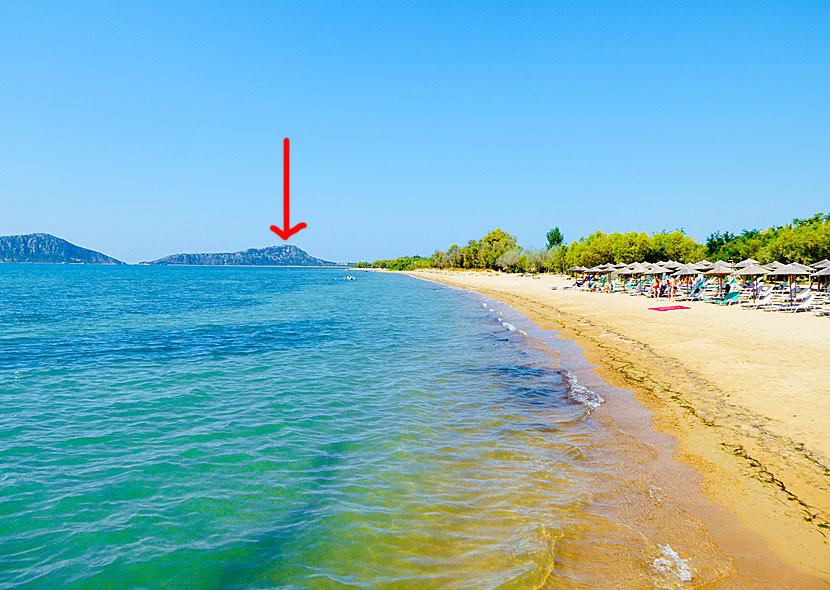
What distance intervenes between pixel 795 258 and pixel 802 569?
4713cm

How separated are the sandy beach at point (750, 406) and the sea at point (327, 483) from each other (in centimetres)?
80

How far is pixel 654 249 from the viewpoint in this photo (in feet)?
192

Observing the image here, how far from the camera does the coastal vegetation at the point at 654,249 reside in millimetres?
39438

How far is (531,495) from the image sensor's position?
5.50 m

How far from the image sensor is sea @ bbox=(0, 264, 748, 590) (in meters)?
4.18

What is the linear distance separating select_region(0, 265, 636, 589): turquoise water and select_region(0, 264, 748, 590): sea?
0.09 ft

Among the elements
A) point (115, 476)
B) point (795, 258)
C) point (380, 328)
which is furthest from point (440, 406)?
point (795, 258)

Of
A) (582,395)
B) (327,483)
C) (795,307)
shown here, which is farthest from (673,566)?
(795,307)

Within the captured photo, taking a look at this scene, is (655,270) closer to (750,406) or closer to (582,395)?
(582,395)

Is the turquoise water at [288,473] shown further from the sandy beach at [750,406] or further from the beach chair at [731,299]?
the beach chair at [731,299]

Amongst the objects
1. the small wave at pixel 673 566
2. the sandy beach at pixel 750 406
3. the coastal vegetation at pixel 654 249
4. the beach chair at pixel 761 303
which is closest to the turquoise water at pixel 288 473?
the small wave at pixel 673 566

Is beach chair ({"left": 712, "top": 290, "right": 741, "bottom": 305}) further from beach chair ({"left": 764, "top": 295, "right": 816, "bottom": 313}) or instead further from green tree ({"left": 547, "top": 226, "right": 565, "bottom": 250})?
green tree ({"left": 547, "top": 226, "right": 565, "bottom": 250})

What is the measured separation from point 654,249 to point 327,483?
6210 centimetres

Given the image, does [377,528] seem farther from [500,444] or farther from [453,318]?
[453,318]
